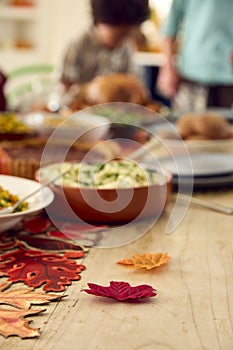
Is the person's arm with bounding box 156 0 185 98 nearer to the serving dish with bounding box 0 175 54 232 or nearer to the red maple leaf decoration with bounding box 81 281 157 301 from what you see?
the serving dish with bounding box 0 175 54 232

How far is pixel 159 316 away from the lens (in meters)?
0.83

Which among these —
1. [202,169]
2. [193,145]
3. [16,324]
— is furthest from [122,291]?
[193,145]

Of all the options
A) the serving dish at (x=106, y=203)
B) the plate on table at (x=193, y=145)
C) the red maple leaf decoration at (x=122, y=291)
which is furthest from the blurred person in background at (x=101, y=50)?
the red maple leaf decoration at (x=122, y=291)

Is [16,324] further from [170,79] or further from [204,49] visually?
[170,79]

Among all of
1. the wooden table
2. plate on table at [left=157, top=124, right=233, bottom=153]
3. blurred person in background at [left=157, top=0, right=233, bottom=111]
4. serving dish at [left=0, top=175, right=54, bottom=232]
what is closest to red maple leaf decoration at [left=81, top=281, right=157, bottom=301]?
the wooden table

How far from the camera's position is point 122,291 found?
2.95 ft

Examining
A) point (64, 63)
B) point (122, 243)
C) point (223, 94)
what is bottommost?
point (223, 94)

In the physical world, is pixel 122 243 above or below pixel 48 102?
above

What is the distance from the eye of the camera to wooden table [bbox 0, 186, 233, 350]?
0.75 metres

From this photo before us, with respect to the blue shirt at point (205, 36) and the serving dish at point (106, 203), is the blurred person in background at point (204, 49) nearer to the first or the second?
Result: the blue shirt at point (205, 36)

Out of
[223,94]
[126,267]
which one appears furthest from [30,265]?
[223,94]

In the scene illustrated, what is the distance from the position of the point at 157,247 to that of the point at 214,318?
31 cm

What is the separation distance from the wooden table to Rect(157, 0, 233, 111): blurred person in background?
8.79ft

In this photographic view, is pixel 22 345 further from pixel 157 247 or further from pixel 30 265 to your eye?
pixel 157 247
